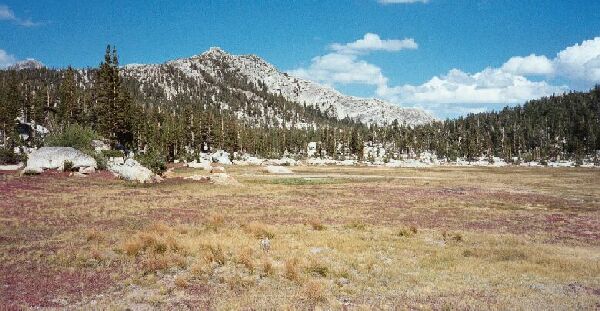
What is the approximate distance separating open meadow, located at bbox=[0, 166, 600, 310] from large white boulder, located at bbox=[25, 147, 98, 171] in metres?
33.5

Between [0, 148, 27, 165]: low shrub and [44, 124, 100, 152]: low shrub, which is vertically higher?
[44, 124, 100, 152]: low shrub

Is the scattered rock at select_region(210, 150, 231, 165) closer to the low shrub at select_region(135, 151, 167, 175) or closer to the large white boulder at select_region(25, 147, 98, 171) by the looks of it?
the low shrub at select_region(135, 151, 167, 175)

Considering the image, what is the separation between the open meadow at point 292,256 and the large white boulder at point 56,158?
33.5m

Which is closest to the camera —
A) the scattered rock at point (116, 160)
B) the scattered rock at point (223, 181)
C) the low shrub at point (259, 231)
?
the low shrub at point (259, 231)

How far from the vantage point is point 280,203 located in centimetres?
4231

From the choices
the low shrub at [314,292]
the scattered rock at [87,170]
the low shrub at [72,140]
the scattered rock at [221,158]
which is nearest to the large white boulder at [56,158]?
the scattered rock at [87,170]

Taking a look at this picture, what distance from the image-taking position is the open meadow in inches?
561

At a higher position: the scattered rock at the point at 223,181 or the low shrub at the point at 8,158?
the low shrub at the point at 8,158

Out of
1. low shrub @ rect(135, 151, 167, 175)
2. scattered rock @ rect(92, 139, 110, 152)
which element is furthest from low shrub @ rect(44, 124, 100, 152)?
low shrub @ rect(135, 151, 167, 175)

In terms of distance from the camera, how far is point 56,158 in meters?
70.9

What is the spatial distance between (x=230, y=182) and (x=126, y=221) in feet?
106

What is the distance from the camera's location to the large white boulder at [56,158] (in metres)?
69.7

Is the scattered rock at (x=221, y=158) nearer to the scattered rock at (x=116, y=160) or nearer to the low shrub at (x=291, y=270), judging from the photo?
the scattered rock at (x=116, y=160)

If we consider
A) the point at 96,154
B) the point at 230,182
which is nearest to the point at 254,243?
the point at 230,182
